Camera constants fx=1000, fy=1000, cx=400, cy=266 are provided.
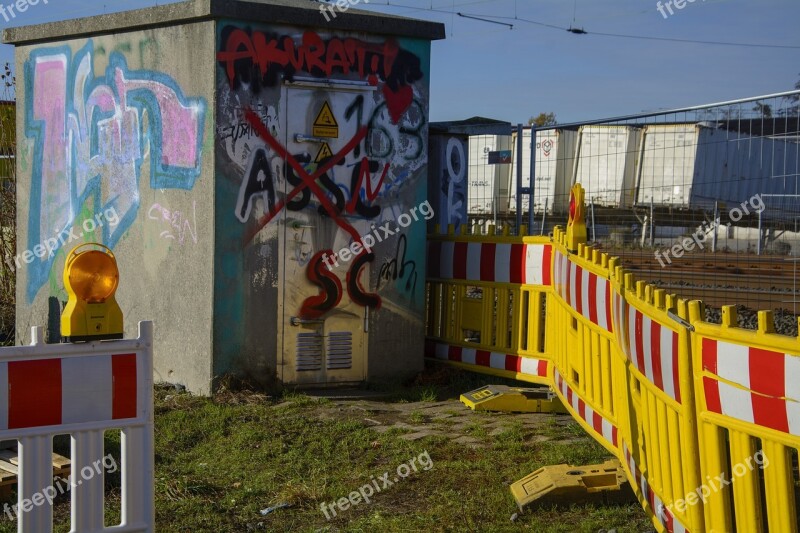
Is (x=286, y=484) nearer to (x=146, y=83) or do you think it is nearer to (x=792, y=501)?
(x=792, y=501)

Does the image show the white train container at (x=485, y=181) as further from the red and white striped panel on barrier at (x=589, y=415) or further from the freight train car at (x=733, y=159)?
the red and white striped panel on barrier at (x=589, y=415)

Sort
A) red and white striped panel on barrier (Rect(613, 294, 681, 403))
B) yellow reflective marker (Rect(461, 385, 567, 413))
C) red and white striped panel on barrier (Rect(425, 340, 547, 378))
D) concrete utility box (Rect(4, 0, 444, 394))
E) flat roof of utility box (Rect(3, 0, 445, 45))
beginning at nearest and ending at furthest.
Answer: red and white striped panel on barrier (Rect(613, 294, 681, 403)), yellow reflective marker (Rect(461, 385, 567, 413)), flat roof of utility box (Rect(3, 0, 445, 45)), concrete utility box (Rect(4, 0, 444, 394)), red and white striped panel on barrier (Rect(425, 340, 547, 378))

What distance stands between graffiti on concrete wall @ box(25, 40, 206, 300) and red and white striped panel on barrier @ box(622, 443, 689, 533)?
514cm

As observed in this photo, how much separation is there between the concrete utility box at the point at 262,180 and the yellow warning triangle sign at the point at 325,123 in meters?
0.01

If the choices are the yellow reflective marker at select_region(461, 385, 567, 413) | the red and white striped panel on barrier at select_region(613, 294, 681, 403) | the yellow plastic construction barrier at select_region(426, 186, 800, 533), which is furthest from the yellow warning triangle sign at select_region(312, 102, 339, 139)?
the red and white striped panel on barrier at select_region(613, 294, 681, 403)

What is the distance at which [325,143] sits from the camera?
909 cm

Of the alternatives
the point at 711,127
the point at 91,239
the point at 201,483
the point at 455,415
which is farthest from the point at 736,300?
the point at 201,483

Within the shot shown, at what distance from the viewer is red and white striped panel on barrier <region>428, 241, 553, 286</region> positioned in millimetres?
8984

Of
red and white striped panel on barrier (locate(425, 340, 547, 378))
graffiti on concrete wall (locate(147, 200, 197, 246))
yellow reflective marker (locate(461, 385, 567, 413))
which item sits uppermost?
graffiti on concrete wall (locate(147, 200, 197, 246))

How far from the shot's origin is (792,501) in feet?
11.1

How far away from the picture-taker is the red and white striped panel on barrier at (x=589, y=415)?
581 cm

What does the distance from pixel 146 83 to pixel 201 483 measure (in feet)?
15.0

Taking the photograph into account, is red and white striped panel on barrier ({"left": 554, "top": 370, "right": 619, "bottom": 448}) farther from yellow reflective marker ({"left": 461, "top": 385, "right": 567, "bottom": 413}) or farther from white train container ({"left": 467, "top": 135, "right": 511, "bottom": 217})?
white train container ({"left": 467, "top": 135, "right": 511, "bottom": 217})

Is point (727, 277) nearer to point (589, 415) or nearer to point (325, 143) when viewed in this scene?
point (325, 143)
